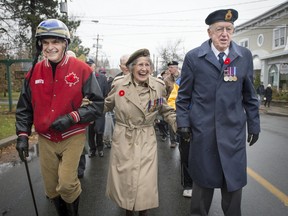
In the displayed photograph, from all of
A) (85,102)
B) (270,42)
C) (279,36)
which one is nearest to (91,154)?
(85,102)

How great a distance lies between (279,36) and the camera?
2694 cm

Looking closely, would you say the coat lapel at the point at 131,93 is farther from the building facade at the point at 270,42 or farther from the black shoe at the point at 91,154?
the building facade at the point at 270,42

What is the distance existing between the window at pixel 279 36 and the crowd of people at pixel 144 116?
25973 millimetres

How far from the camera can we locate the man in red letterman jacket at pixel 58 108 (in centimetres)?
298

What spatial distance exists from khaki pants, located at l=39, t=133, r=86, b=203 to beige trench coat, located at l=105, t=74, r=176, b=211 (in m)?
0.41

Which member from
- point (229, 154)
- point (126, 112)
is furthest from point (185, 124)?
point (126, 112)

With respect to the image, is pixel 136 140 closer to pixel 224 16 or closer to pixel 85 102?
pixel 85 102

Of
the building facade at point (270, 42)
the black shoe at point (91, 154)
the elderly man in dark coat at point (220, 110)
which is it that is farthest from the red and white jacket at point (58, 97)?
the building facade at point (270, 42)

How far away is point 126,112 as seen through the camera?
10.9 ft

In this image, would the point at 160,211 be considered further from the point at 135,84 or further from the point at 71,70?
the point at 71,70

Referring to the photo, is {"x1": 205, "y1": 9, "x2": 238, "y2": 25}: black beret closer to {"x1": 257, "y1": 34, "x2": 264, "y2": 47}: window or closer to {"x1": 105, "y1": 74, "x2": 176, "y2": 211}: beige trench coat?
{"x1": 105, "y1": 74, "x2": 176, "y2": 211}: beige trench coat

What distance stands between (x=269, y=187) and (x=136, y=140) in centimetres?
244

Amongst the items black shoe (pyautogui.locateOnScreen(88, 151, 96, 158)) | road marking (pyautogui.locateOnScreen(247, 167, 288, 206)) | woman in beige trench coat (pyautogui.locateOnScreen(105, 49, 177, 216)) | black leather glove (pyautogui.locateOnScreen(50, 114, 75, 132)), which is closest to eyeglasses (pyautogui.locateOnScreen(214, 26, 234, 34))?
woman in beige trench coat (pyautogui.locateOnScreen(105, 49, 177, 216))

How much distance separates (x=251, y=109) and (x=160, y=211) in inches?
65.9
